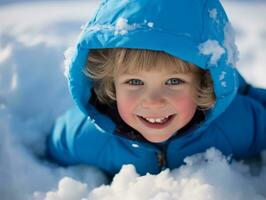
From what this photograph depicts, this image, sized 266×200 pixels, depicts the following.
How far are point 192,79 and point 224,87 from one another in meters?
0.08

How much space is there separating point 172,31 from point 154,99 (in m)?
0.18

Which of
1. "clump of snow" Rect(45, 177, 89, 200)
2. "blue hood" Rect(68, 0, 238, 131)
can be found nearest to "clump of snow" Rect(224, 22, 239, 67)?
"blue hood" Rect(68, 0, 238, 131)

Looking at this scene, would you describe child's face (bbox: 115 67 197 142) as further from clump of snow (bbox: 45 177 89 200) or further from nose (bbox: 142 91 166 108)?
clump of snow (bbox: 45 177 89 200)

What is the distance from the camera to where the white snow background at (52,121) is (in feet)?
4.09

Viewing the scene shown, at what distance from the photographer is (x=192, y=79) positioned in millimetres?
1305

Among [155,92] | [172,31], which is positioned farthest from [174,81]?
[172,31]

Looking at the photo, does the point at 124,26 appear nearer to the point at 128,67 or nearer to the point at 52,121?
the point at 128,67

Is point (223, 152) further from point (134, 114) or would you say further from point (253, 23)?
Answer: point (253, 23)

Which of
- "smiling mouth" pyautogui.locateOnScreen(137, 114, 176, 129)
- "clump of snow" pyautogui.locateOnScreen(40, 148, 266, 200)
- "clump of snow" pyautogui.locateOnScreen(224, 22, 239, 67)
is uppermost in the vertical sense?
"clump of snow" pyautogui.locateOnScreen(224, 22, 239, 67)

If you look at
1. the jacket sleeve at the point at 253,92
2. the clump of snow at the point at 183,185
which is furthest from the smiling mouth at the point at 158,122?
the jacket sleeve at the point at 253,92

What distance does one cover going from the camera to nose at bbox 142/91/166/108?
1.26m

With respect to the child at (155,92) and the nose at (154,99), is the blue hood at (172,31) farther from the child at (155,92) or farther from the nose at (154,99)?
the nose at (154,99)

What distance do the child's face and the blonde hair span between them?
0.06ft

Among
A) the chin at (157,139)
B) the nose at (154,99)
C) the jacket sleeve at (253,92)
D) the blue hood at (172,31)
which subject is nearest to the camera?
the blue hood at (172,31)
